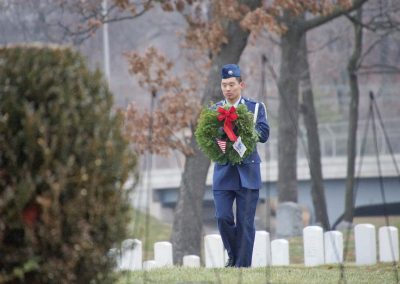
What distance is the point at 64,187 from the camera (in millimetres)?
5543

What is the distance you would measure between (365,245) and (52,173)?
801cm

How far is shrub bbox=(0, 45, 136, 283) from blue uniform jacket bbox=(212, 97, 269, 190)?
12.7ft

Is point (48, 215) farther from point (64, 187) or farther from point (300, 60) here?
point (300, 60)

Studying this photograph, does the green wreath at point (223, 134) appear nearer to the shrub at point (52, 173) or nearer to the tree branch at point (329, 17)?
the shrub at point (52, 173)

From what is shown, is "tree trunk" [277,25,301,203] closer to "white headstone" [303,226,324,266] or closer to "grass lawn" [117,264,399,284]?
"white headstone" [303,226,324,266]

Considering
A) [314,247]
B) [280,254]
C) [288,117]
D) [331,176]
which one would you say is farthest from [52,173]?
[331,176]

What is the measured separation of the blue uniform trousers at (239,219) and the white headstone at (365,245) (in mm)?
3410

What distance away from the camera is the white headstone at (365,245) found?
509 inches

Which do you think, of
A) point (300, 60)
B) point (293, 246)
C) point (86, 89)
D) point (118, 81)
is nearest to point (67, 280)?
point (86, 89)

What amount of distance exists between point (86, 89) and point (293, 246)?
14901mm

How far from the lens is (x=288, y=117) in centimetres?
2509

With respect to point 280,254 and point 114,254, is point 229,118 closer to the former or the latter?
point 114,254

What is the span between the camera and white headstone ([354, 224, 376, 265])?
12922mm

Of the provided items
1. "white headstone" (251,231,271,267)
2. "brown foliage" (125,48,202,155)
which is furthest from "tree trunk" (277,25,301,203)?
"white headstone" (251,231,271,267)
